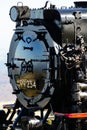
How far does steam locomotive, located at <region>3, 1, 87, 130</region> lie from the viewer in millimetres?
12234

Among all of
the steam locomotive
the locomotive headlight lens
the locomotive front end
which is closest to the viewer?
the steam locomotive

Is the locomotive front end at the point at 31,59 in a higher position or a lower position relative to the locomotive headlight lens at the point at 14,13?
lower

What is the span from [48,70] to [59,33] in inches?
32.9

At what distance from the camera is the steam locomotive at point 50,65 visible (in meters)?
12.2

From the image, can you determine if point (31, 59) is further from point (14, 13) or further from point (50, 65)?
point (14, 13)

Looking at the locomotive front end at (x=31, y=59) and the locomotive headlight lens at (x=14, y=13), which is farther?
the locomotive headlight lens at (x=14, y=13)

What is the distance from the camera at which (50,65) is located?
1260 centimetres

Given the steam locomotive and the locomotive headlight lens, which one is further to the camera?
the locomotive headlight lens

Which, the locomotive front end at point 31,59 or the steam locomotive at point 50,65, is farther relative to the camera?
the locomotive front end at point 31,59

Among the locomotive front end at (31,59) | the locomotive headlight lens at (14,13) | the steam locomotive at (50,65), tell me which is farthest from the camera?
the locomotive headlight lens at (14,13)

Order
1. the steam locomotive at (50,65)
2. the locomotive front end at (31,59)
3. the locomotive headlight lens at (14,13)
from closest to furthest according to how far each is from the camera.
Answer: the steam locomotive at (50,65), the locomotive front end at (31,59), the locomotive headlight lens at (14,13)

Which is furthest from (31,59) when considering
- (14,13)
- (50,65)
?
(14,13)

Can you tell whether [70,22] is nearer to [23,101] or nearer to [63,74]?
[63,74]

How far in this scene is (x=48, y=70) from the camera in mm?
12664
